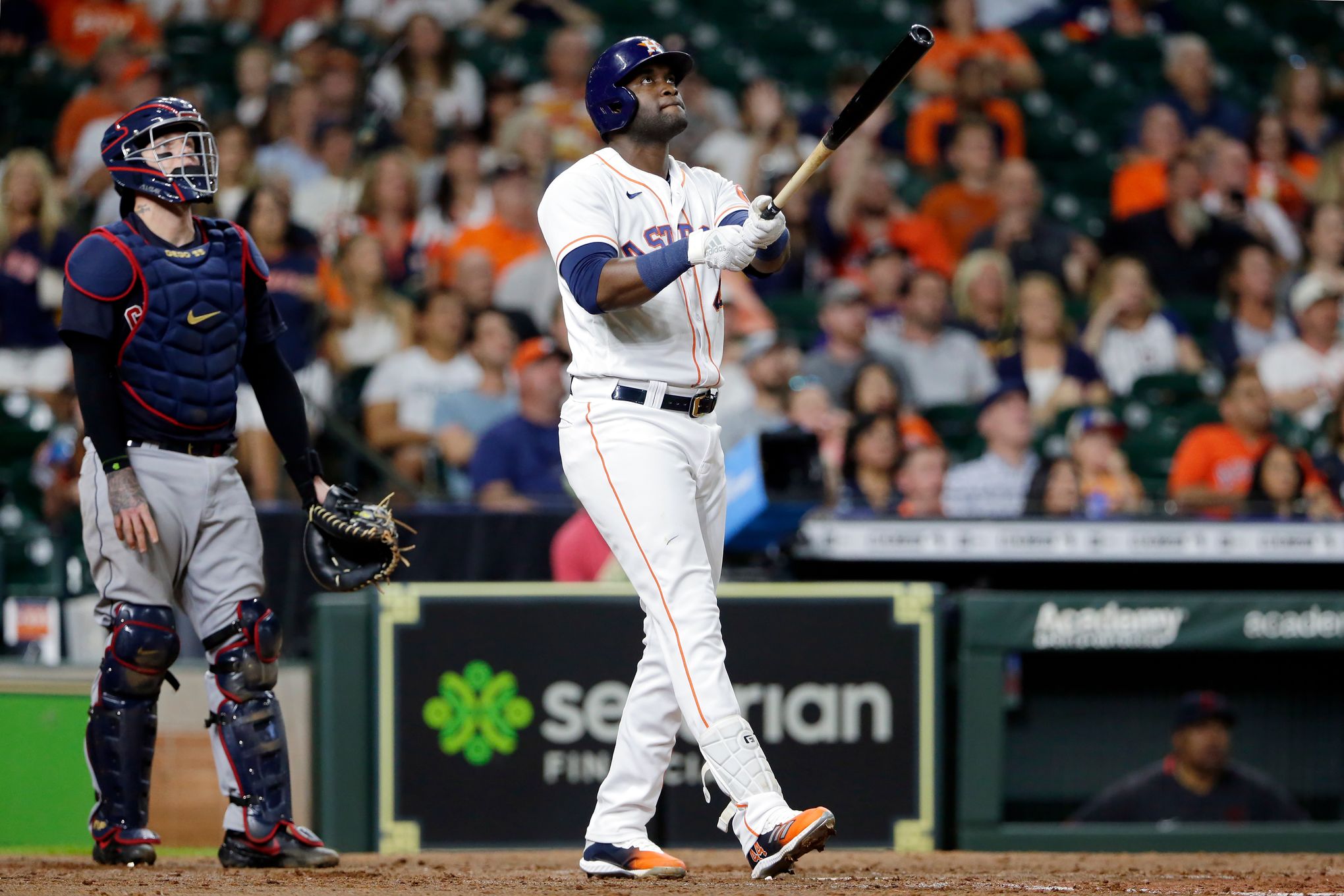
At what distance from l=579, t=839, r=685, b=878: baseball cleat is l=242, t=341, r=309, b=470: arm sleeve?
1.28m

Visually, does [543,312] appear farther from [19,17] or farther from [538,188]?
[19,17]

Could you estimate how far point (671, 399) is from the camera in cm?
373

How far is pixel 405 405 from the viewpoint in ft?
25.4

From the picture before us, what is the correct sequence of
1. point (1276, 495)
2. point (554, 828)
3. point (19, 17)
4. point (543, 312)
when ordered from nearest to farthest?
point (554, 828) < point (1276, 495) < point (543, 312) < point (19, 17)

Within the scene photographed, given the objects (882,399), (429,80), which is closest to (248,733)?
(882,399)

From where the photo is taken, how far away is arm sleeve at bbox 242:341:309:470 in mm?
4258

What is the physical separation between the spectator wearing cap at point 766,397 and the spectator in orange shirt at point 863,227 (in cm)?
177

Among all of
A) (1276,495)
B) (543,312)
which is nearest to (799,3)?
(543,312)

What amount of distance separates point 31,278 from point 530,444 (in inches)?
117

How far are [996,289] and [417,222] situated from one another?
301cm

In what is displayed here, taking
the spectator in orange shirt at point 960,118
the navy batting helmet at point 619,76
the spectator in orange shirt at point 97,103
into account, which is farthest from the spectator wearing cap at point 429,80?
the navy batting helmet at point 619,76

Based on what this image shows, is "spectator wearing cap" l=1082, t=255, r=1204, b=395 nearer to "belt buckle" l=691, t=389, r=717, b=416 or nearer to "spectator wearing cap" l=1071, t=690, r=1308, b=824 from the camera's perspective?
"spectator wearing cap" l=1071, t=690, r=1308, b=824

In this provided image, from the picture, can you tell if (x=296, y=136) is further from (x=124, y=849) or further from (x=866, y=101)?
(x=866, y=101)

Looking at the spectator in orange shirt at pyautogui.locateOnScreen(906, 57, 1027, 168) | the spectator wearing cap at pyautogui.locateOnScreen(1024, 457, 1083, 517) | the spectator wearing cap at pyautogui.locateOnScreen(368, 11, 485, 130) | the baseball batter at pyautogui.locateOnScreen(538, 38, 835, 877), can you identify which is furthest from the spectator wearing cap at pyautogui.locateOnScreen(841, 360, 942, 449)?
the baseball batter at pyautogui.locateOnScreen(538, 38, 835, 877)
